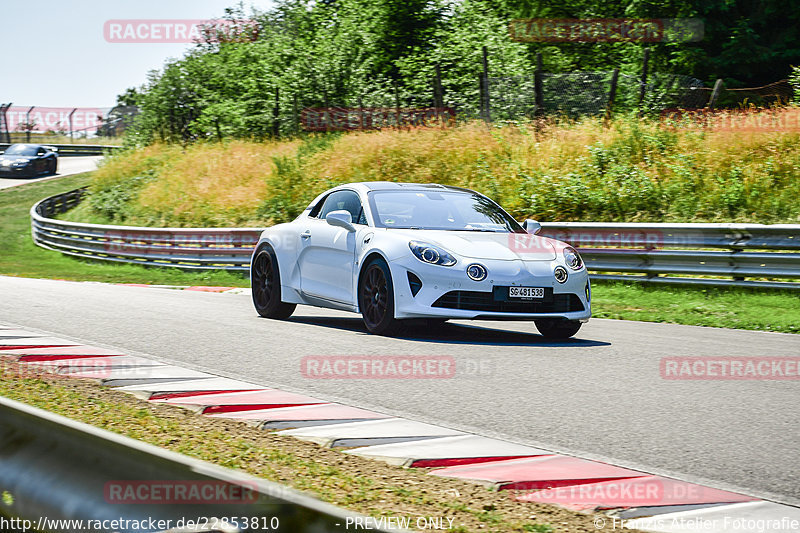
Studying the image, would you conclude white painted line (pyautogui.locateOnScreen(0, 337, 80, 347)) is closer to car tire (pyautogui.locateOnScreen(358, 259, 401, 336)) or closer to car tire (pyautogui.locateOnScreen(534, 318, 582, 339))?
car tire (pyautogui.locateOnScreen(358, 259, 401, 336))

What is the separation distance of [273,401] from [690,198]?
1244 cm

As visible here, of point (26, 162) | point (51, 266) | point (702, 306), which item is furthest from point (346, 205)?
point (26, 162)

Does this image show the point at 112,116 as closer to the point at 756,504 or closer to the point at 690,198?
the point at 690,198

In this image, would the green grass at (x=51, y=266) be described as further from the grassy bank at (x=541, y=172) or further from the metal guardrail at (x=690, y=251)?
the metal guardrail at (x=690, y=251)

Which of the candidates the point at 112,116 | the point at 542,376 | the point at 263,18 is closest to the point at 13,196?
the point at 263,18

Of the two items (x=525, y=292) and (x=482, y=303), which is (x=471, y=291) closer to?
(x=482, y=303)

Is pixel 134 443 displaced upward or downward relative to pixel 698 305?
upward

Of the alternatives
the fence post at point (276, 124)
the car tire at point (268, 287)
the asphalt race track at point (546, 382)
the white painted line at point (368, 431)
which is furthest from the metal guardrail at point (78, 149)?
the white painted line at point (368, 431)

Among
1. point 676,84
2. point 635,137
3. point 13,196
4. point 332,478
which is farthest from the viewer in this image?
point 13,196

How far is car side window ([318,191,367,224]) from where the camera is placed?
403 inches

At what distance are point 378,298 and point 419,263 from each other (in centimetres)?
66

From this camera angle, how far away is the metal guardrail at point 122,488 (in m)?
2.53

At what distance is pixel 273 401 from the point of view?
6355mm

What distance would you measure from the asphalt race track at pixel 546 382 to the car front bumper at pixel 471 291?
1.04ft
